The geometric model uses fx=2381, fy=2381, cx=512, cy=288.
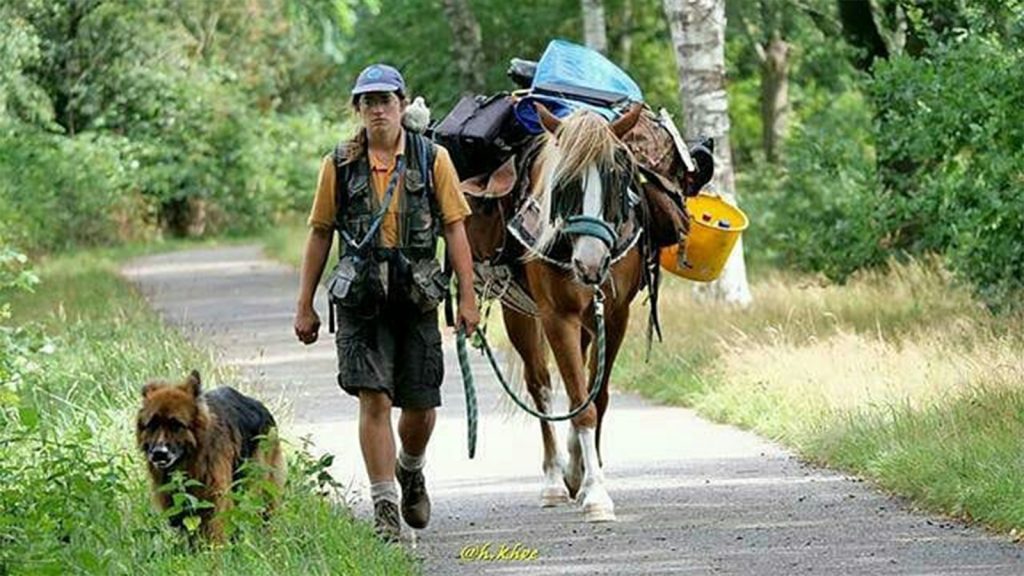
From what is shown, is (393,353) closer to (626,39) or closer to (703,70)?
(703,70)

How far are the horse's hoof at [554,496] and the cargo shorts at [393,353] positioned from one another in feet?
5.49

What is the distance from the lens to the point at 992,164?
16.3 metres

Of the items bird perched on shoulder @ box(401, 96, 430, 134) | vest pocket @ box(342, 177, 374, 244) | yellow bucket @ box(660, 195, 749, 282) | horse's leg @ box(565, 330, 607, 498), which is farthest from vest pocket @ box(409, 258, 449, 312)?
yellow bucket @ box(660, 195, 749, 282)

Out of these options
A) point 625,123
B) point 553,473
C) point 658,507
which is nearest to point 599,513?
point 658,507

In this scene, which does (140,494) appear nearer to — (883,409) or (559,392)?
(883,409)

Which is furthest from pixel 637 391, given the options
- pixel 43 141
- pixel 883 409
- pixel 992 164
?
pixel 43 141

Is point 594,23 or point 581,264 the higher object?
point 581,264

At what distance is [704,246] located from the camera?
45.7ft

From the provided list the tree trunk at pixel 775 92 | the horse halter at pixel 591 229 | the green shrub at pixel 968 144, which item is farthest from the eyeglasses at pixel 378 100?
the tree trunk at pixel 775 92

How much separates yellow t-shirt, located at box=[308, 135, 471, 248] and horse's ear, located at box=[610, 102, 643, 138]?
1.36m

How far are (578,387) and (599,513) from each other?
701 millimetres

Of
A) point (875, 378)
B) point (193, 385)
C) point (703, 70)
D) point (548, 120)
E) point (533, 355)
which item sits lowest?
point (875, 378)

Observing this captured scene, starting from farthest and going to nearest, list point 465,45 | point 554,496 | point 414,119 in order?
point 465,45, point 554,496, point 414,119

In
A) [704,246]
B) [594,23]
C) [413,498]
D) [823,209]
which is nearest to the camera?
[413,498]
